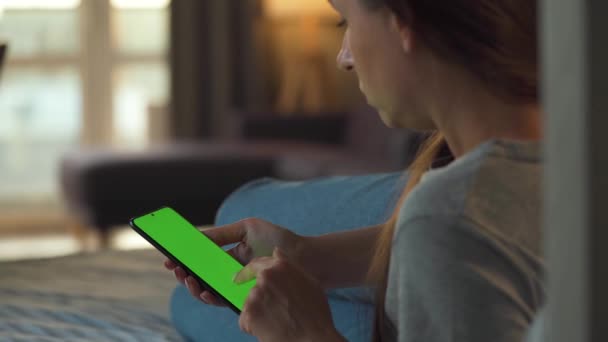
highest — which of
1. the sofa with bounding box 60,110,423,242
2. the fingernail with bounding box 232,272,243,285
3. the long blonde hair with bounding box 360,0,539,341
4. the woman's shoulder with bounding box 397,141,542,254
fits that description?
the long blonde hair with bounding box 360,0,539,341

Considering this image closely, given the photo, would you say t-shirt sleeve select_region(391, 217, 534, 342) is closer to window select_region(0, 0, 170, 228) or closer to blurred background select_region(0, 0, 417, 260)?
blurred background select_region(0, 0, 417, 260)

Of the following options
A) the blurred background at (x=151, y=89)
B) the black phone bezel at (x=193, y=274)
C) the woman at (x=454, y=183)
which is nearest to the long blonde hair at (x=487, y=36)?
the woman at (x=454, y=183)

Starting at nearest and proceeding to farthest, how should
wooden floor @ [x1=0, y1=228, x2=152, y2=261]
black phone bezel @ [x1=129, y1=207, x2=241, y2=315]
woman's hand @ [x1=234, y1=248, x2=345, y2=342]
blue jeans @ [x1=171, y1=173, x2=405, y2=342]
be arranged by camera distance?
1. woman's hand @ [x1=234, y1=248, x2=345, y2=342]
2. black phone bezel @ [x1=129, y1=207, x2=241, y2=315]
3. blue jeans @ [x1=171, y1=173, x2=405, y2=342]
4. wooden floor @ [x1=0, y1=228, x2=152, y2=261]

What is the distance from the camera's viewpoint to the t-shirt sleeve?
30.0 inches

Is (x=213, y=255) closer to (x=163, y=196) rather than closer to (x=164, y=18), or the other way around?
(x=163, y=196)

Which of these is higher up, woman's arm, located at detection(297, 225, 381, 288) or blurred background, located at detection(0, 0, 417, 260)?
woman's arm, located at detection(297, 225, 381, 288)

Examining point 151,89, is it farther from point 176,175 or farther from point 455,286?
point 455,286

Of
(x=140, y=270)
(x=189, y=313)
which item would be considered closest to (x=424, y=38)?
(x=189, y=313)

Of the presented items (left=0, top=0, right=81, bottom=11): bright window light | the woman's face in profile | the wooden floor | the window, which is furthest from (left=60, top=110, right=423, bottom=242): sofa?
the woman's face in profile

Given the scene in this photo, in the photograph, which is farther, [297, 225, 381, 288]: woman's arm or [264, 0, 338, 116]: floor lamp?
[264, 0, 338, 116]: floor lamp

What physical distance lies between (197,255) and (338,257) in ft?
0.57

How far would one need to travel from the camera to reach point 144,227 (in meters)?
1.10

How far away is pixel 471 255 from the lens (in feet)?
2.52

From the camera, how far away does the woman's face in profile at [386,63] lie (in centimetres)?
86
